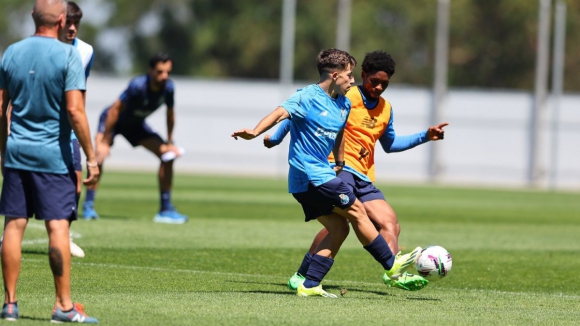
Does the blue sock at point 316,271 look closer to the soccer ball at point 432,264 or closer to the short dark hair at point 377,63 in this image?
the soccer ball at point 432,264

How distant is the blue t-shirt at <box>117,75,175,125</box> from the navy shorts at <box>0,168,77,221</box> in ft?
26.4

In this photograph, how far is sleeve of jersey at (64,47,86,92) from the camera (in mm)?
6605

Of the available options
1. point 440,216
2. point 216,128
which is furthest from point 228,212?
point 216,128

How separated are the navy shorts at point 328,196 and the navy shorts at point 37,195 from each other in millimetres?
2284

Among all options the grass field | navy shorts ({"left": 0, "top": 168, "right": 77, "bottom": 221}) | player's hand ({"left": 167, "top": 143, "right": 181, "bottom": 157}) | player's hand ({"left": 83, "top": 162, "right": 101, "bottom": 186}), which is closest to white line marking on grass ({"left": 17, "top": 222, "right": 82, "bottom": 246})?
the grass field

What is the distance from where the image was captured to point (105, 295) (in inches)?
318

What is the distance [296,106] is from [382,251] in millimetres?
1336

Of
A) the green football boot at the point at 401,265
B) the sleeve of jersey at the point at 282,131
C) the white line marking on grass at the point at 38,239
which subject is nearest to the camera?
the green football boot at the point at 401,265

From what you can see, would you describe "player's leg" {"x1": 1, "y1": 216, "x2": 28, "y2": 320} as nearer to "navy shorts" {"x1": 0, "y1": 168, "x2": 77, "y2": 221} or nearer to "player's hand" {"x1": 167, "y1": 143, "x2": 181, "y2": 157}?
"navy shorts" {"x1": 0, "y1": 168, "x2": 77, "y2": 221}

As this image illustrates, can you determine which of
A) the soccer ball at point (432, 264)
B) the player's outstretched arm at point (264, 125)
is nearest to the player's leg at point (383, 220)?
the soccer ball at point (432, 264)

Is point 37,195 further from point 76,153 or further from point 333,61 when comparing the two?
point 76,153

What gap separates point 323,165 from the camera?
8.50 meters

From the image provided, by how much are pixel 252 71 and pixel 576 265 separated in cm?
4581

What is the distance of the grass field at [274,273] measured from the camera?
24.6 feet
